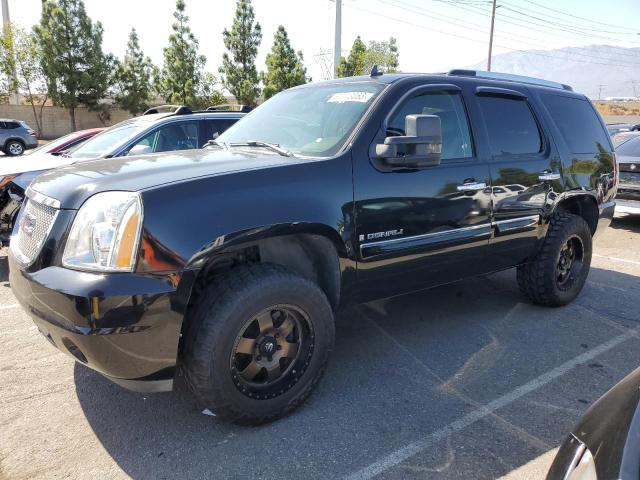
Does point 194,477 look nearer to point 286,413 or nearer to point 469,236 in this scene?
point 286,413

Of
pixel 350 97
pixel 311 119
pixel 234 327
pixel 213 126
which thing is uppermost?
pixel 350 97

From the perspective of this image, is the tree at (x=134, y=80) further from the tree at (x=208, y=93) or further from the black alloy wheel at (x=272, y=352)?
the black alloy wheel at (x=272, y=352)

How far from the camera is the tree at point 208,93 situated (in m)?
35.5

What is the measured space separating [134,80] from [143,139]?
32706 mm

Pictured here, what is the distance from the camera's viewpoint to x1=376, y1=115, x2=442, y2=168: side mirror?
3162mm

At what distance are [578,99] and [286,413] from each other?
4.24m

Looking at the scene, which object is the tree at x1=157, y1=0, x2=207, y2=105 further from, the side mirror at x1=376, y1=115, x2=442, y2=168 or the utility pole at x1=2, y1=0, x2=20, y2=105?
the side mirror at x1=376, y1=115, x2=442, y2=168

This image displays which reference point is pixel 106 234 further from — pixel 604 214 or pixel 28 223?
pixel 604 214

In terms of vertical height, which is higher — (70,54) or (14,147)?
(70,54)

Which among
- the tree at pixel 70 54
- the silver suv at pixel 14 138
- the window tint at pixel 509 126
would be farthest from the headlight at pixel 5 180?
the tree at pixel 70 54

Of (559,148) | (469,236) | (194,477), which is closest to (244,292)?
(194,477)

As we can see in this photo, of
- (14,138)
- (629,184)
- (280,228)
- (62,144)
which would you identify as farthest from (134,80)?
(280,228)

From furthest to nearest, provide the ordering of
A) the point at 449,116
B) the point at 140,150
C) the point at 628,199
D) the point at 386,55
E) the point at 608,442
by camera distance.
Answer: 1. the point at 386,55
2. the point at 628,199
3. the point at 140,150
4. the point at 449,116
5. the point at 608,442

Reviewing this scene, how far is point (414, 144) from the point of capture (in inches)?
127
